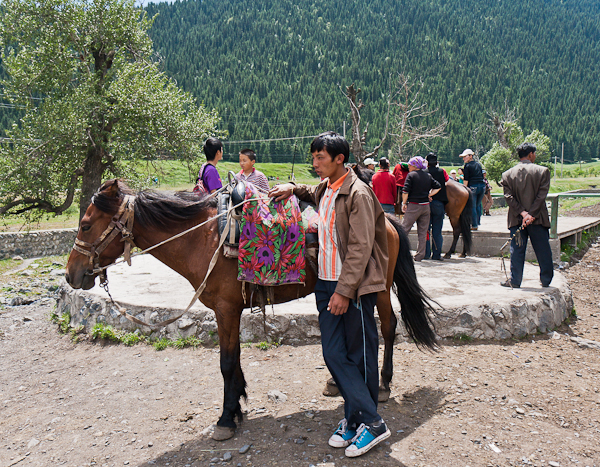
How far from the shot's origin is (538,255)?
6051 millimetres

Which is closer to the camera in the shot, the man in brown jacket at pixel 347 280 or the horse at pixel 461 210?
the man in brown jacket at pixel 347 280

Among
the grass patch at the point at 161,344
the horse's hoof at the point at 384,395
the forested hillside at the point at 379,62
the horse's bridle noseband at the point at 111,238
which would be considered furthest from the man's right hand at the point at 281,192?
the forested hillside at the point at 379,62

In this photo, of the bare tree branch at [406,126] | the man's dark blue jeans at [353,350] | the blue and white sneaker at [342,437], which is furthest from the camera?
the bare tree branch at [406,126]

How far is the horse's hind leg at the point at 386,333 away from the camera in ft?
12.5

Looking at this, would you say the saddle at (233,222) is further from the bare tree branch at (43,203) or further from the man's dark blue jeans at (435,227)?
the bare tree branch at (43,203)

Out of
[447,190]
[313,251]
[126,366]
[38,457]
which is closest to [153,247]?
[313,251]

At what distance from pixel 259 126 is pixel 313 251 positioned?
85.9 m

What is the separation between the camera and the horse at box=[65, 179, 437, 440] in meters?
3.40

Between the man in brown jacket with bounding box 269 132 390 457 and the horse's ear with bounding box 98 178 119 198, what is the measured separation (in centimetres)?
157

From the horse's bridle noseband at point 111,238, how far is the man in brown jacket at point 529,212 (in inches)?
193

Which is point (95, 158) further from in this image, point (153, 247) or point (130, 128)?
point (153, 247)

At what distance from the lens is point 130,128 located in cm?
1566

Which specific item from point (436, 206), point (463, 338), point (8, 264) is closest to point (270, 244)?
point (463, 338)

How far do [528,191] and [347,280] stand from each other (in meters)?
4.33
